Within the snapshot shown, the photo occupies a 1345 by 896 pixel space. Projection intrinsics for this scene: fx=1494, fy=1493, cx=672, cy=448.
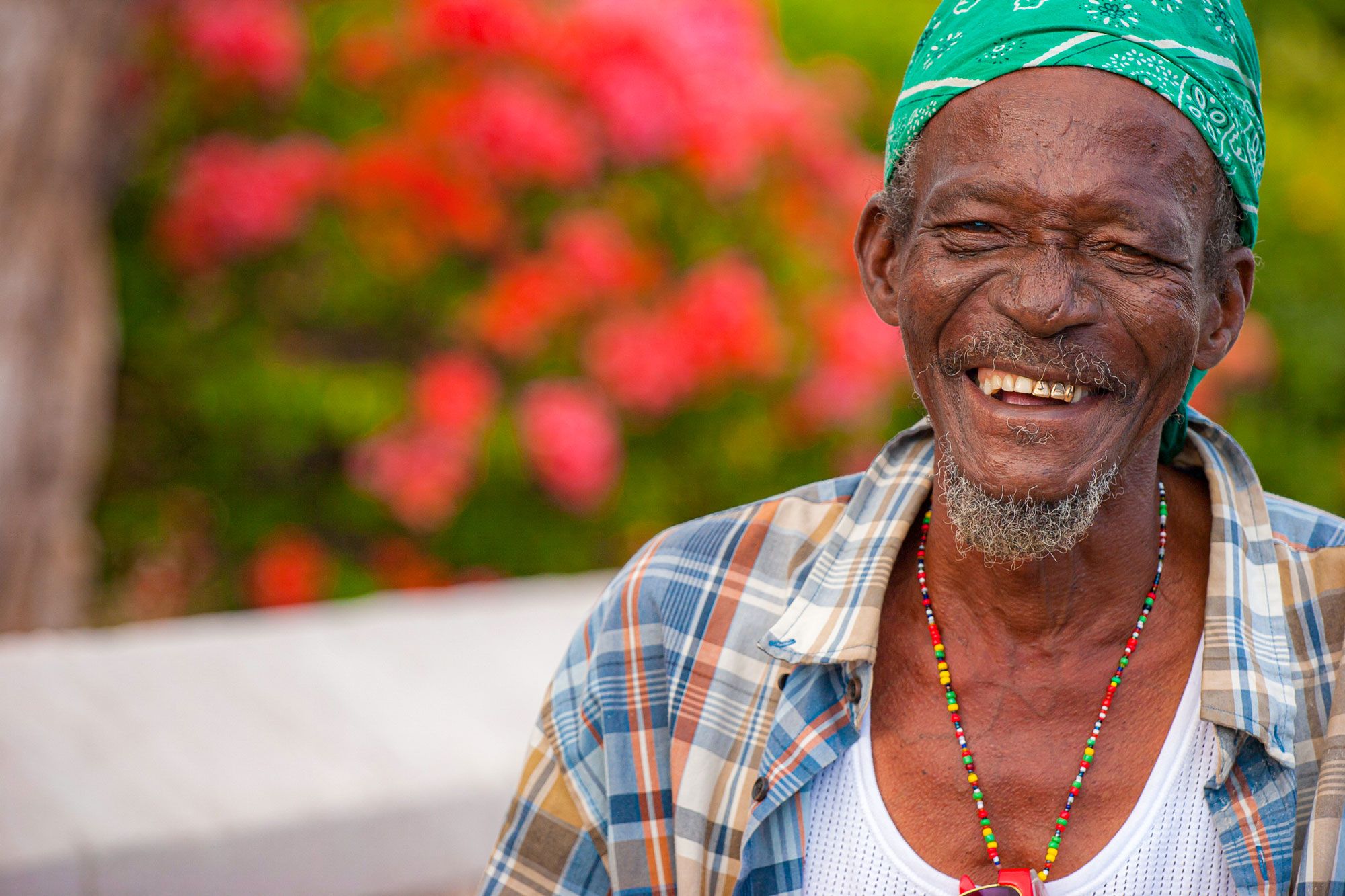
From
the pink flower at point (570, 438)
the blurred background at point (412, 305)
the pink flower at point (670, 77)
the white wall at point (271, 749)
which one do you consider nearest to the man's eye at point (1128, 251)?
the white wall at point (271, 749)

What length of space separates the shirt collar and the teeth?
0.91ft

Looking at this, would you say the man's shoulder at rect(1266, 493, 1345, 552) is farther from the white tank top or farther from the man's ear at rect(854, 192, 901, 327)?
the man's ear at rect(854, 192, 901, 327)

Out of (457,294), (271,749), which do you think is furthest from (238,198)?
(271,749)

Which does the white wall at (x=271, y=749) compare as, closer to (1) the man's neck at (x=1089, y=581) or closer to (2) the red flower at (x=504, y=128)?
(2) the red flower at (x=504, y=128)

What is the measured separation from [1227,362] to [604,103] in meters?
2.54

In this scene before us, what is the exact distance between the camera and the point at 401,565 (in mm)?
4914

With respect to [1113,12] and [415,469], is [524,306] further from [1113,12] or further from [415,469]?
[1113,12]

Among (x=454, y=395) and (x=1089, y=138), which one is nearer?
(x=1089, y=138)

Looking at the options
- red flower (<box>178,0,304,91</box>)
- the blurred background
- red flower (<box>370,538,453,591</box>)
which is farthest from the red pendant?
red flower (<box>178,0,304,91</box>)

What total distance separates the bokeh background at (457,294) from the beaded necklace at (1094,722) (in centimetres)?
273

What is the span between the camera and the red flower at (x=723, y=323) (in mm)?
4715

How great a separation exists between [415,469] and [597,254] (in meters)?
0.87

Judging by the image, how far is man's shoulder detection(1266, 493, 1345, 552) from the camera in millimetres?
1884

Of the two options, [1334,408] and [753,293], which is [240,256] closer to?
[753,293]
